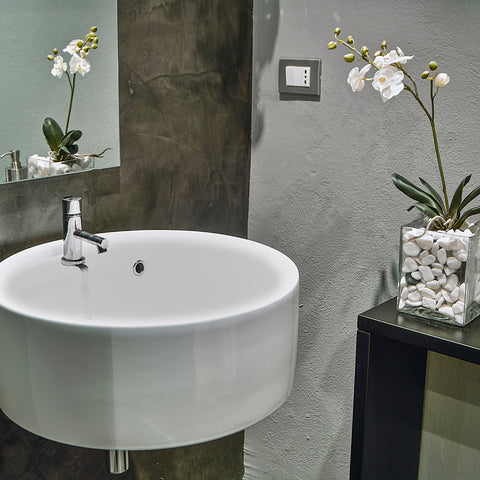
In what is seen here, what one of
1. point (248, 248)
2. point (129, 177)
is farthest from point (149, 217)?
point (248, 248)

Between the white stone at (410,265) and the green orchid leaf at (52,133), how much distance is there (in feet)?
2.23

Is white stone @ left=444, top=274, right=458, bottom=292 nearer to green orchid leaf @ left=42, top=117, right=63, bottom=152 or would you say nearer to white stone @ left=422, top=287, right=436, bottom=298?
white stone @ left=422, top=287, right=436, bottom=298

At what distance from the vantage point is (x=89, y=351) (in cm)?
88

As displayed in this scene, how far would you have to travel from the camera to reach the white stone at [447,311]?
118 cm

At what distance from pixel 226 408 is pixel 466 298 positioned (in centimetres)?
48

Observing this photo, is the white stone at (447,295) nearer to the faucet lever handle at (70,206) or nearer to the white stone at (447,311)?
the white stone at (447,311)

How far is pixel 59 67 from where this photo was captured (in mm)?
1264

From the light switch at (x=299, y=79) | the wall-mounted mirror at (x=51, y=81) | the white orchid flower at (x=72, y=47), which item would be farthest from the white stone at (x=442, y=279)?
the white orchid flower at (x=72, y=47)

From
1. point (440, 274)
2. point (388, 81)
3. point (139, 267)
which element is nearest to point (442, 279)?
point (440, 274)

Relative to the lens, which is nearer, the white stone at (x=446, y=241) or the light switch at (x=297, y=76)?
the white stone at (x=446, y=241)

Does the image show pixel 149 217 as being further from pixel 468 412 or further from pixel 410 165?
pixel 468 412

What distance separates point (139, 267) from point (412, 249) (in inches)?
20.2

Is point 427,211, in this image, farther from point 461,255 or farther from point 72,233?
point 72,233

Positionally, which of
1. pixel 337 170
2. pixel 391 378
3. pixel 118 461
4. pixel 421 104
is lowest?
pixel 118 461
